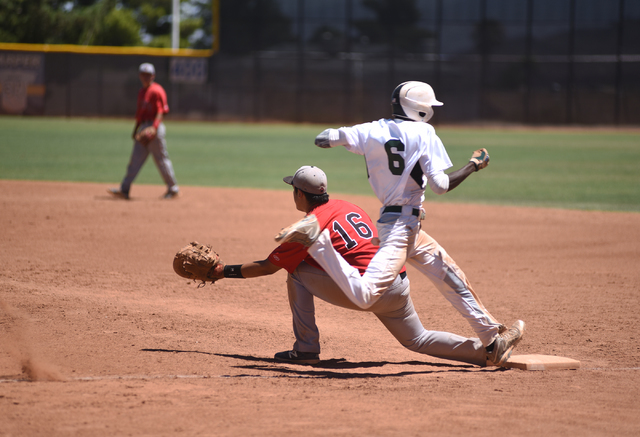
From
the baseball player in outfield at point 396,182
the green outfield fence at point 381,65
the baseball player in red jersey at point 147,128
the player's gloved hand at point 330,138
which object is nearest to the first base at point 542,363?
the baseball player in outfield at point 396,182

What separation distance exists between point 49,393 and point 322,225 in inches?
72.7

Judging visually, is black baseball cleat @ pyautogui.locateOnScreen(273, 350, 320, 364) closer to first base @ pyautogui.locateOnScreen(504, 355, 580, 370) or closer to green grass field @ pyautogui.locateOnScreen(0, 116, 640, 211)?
first base @ pyautogui.locateOnScreen(504, 355, 580, 370)

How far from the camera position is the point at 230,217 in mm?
10719

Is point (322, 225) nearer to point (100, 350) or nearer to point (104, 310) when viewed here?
point (100, 350)

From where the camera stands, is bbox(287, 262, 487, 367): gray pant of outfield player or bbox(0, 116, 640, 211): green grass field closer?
bbox(287, 262, 487, 367): gray pant of outfield player

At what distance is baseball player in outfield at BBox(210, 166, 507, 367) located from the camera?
4387 mm

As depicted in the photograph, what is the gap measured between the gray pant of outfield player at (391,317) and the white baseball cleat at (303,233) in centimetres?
48

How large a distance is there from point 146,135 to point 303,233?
315 inches

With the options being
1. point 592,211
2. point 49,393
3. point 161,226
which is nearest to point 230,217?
point 161,226

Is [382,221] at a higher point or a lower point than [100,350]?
higher

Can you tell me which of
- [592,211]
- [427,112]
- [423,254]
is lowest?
[592,211]

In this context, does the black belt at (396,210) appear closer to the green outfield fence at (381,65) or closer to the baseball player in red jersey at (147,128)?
the baseball player in red jersey at (147,128)

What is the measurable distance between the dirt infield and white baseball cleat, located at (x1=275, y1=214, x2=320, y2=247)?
87cm

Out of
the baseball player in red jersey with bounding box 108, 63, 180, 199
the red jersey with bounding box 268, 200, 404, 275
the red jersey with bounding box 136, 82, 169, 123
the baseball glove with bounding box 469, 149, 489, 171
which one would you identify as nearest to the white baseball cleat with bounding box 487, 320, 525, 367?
the red jersey with bounding box 268, 200, 404, 275
